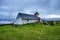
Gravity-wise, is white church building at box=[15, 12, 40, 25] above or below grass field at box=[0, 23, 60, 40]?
above

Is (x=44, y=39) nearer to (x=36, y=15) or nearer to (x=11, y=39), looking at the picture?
(x=11, y=39)

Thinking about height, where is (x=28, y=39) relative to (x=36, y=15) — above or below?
below

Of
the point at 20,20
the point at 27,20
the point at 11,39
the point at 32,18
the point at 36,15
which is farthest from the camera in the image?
the point at 36,15

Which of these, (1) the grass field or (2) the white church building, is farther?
(2) the white church building

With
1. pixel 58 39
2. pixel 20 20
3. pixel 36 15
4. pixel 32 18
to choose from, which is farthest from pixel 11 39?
pixel 36 15

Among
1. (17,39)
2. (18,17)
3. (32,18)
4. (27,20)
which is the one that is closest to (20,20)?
(18,17)

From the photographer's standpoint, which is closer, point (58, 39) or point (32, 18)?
point (58, 39)

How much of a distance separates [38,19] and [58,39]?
29.5 m

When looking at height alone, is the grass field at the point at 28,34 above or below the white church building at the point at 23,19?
below

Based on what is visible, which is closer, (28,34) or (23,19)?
(28,34)

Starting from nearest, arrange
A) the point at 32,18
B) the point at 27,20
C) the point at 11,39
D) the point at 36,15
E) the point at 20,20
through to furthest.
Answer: the point at 11,39 < the point at 20,20 < the point at 27,20 < the point at 32,18 < the point at 36,15

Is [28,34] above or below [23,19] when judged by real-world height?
below

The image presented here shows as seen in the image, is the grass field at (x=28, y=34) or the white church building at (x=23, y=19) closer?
the grass field at (x=28, y=34)

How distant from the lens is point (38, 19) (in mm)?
44281
